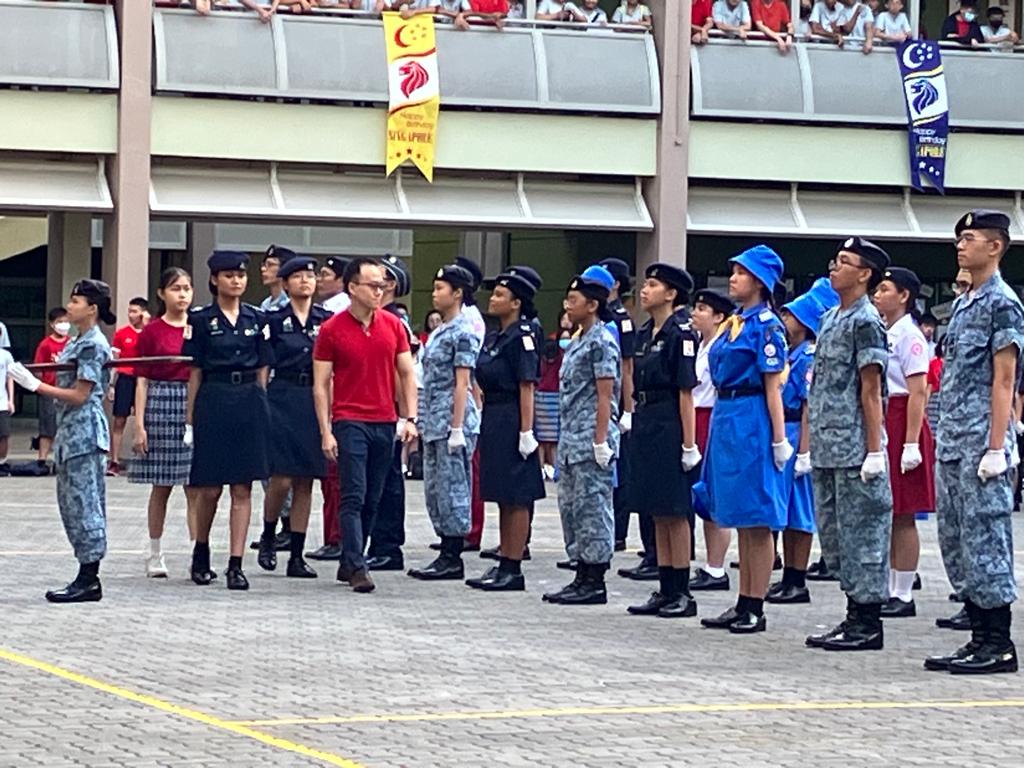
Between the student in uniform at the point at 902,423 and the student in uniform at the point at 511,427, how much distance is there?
2113mm

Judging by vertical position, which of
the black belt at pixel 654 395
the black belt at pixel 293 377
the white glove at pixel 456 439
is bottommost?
the white glove at pixel 456 439

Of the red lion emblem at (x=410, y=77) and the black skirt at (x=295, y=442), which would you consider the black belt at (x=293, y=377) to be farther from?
the red lion emblem at (x=410, y=77)

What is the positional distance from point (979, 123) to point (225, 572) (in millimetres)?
18297

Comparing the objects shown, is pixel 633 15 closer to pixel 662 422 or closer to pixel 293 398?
pixel 293 398

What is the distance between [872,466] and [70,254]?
20.9m

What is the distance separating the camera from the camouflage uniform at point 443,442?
48.2 feet

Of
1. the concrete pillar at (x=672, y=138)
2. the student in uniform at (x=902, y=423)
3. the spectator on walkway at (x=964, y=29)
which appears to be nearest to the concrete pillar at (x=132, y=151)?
the concrete pillar at (x=672, y=138)

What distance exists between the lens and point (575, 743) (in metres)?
8.43

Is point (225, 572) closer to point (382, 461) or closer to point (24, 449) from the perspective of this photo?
point (382, 461)

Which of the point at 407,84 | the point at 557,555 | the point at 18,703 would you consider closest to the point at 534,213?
the point at 407,84

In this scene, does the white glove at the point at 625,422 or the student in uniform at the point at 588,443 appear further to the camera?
the white glove at the point at 625,422

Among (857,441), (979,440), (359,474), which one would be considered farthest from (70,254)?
(979,440)

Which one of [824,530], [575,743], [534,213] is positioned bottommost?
[575,743]

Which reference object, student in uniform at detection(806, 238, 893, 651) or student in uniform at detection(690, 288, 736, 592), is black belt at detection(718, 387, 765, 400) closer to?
student in uniform at detection(806, 238, 893, 651)
